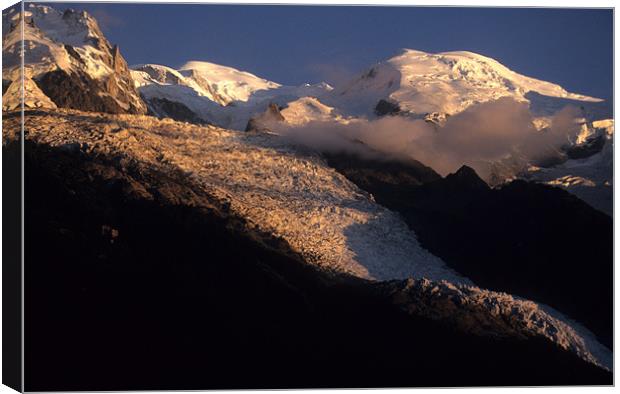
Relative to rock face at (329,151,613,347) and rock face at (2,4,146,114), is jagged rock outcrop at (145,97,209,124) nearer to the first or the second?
rock face at (2,4,146,114)

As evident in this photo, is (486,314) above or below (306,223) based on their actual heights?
below

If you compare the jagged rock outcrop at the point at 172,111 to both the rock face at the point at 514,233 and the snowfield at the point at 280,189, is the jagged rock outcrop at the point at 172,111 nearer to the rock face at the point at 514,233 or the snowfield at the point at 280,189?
the snowfield at the point at 280,189

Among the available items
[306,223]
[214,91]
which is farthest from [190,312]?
[214,91]

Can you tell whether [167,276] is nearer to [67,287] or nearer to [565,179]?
[67,287]

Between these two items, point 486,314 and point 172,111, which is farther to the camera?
point 172,111

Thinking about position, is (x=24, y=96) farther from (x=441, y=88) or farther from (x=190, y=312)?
(x=441, y=88)

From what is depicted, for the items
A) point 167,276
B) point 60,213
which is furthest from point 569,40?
point 60,213

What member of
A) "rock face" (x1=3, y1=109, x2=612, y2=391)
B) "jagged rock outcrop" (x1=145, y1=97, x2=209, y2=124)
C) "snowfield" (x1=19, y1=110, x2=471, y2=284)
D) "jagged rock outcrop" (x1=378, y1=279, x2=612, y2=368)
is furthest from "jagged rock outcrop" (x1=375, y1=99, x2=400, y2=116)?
"jagged rock outcrop" (x1=378, y1=279, x2=612, y2=368)

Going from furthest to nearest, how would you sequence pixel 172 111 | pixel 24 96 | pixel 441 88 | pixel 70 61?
pixel 441 88
pixel 172 111
pixel 70 61
pixel 24 96
